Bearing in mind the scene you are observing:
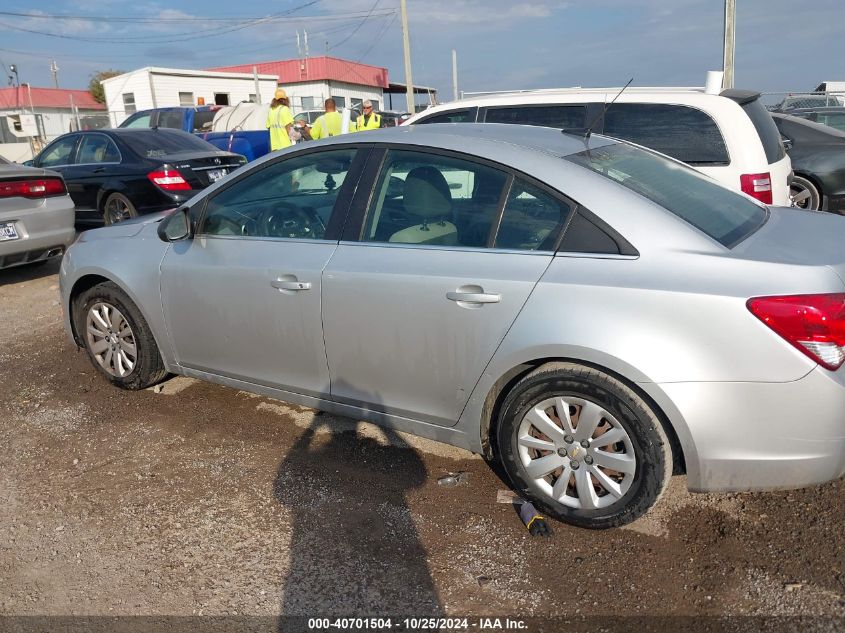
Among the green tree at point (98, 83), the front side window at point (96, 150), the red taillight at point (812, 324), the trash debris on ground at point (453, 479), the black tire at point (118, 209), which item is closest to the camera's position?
the red taillight at point (812, 324)

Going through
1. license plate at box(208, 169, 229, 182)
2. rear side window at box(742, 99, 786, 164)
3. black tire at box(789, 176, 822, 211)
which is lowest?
black tire at box(789, 176, 822, 211)

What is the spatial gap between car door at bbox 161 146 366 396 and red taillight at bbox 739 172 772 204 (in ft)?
11.2

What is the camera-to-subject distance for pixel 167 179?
8680 mm

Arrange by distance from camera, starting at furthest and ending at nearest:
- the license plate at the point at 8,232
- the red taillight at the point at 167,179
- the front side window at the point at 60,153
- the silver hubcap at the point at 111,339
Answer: the front side window at the point at 60,153, the red taillight at the point at 167,179, the license plate at the point at 8,232, the silver hubcap at the point at 111,339

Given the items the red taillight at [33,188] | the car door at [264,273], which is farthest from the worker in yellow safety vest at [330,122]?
the car door at [264,273]

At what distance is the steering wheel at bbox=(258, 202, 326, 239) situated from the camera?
3602 millimetres

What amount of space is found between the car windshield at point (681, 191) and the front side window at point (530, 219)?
27 cm

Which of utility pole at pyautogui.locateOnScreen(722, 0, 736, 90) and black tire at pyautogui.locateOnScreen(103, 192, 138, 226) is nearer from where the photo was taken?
black tire at pyautogui.locateOnScreen(103, 192, 138, 226)

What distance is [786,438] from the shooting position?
8.31 feet

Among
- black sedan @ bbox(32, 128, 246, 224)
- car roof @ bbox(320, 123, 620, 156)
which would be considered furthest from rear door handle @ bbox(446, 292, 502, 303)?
black sedan @ bbox(32, 128, 246, 224)

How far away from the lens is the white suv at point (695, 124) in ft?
18.1

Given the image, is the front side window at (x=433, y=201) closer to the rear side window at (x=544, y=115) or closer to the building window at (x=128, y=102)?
the rear side window at (x=544, y=115)

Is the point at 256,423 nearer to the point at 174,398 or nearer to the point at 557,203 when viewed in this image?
the point at 174,398

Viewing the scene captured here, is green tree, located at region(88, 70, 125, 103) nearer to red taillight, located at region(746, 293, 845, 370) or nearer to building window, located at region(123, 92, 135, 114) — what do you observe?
building window, located at region(123, 92, 135, 114)
